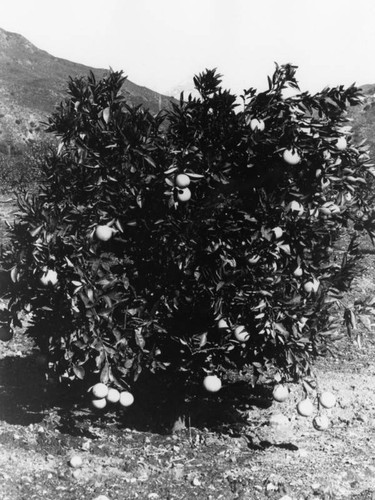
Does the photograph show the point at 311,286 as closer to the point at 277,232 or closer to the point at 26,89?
the point at 277,232

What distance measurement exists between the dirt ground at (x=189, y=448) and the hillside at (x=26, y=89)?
11995 millimetres

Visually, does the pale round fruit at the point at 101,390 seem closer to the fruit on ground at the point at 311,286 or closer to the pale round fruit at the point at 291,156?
the fruit on ground at the point at 311,286

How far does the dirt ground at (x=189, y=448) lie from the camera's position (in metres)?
4.30

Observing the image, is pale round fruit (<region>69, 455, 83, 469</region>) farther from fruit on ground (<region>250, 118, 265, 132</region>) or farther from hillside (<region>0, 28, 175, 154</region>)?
hillside (<region>0, 28, 175, 154</region>)

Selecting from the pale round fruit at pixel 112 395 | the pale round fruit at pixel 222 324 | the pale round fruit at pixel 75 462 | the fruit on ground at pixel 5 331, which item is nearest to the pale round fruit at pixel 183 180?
the pale round fruit at pixel 222 324

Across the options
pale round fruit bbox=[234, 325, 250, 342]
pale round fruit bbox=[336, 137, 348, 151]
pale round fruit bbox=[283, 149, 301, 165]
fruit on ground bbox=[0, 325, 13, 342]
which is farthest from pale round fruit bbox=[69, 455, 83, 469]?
pale round fruit bbox=[336, 137, 348, 151]

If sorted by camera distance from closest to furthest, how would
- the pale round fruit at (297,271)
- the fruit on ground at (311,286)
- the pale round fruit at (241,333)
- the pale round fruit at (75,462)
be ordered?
1. the pale round fruit at (241,333)
2. the pale round fruit at (297,271)
3. the fruit on ground at (311,286)
4. the pale round fruit at (75,462)

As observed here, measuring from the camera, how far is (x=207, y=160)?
3.97 metres

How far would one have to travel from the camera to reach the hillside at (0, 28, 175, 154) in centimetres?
2694

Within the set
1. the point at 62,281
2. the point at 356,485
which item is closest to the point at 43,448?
the point at 62,281

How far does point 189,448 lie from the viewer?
194 inches

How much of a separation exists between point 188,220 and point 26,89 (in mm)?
31190

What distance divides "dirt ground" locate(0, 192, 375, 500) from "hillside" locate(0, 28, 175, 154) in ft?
39.4

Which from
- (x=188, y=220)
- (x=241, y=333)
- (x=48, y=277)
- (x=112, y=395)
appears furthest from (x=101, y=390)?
(x=188, y=220)
